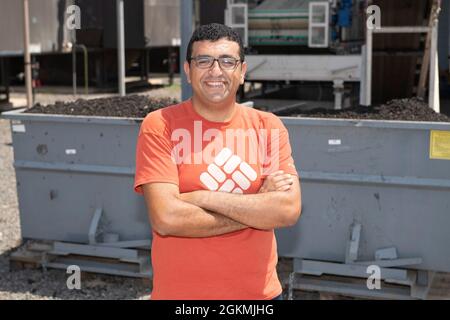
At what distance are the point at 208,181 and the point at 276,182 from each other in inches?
11.1

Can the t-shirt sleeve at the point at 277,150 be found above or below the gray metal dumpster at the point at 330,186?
above

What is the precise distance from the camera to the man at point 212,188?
2639mm

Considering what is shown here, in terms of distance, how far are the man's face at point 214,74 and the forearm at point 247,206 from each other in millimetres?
393

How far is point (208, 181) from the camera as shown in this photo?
2703 mm

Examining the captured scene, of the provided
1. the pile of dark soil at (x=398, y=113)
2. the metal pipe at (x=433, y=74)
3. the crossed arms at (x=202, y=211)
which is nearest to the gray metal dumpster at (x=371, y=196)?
the pile of dark soil at (x=398, y=113)

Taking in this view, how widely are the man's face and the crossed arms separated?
15.6 inches

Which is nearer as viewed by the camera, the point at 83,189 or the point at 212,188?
the point at 212,188

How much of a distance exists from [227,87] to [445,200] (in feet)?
9.78
